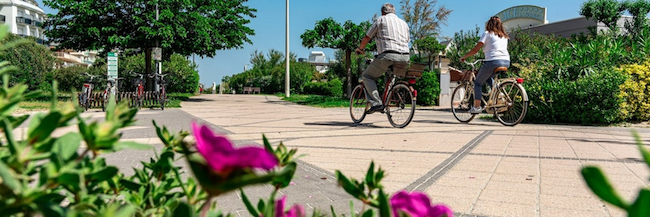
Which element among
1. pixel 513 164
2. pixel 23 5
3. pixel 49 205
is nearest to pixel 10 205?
pixel 49 205

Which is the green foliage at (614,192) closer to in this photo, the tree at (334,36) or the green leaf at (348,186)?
the green leaf at (348,186)

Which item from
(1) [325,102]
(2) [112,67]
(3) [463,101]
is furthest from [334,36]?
(3) [463,101]

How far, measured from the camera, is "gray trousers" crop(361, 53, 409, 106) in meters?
6.36

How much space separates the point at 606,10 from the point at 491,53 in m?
22.7

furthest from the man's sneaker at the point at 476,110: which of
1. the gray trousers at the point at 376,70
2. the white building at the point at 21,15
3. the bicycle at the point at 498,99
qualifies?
the white building at the point at 21,15

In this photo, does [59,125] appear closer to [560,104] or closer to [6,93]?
[6,93]

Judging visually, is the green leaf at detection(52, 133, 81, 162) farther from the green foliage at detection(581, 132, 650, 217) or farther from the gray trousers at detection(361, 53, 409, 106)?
the gray trousers at detection(361, 53, 409, 106)

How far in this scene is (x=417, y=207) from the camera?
2.01 ft

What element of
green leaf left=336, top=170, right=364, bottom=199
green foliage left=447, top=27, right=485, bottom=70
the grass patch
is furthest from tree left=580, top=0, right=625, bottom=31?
green leaf left=336, top=170, right=364, bottom=199

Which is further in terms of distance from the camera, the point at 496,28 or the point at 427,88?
the point at 427,88

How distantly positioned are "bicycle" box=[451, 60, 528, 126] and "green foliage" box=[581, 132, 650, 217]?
670cm

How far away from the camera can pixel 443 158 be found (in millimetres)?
3770

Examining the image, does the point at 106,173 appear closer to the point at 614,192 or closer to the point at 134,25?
the point at 614,192

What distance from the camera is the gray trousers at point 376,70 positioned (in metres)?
6.36
